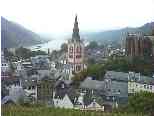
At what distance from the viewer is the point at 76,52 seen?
1.67 meters

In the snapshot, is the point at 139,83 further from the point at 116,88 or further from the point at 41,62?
the point at 41,62

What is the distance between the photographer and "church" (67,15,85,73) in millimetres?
1661

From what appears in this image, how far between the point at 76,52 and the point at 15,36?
0.32m

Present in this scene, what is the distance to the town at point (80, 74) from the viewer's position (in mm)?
1637

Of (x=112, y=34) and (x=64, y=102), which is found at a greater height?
(x=112, y=34)

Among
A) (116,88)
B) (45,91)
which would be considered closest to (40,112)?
(45,91)

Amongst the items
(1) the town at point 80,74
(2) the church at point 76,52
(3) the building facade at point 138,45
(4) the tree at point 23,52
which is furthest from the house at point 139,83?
(4) the tree at point 23,52

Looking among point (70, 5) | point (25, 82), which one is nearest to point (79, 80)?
point (25, 82)

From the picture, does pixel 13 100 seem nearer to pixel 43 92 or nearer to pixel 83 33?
pixel 43 92

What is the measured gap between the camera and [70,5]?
5.48 ft

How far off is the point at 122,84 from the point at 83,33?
1.02ft

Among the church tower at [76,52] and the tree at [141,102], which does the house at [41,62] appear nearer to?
the church tower at [76,52]

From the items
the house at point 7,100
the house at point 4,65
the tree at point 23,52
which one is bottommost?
the house at point 7,100

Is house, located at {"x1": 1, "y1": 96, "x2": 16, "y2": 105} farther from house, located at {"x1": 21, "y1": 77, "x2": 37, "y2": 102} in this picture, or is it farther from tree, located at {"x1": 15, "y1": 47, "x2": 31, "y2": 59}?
tree, located at {"x1": 15, "y1": 47, "x2": 31, "y2": 59}
